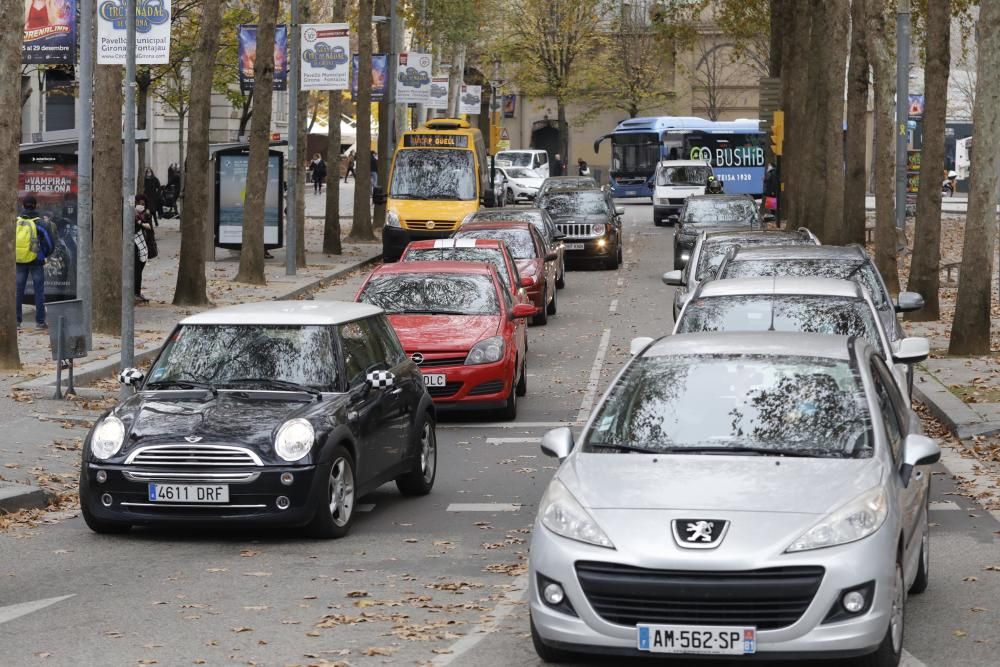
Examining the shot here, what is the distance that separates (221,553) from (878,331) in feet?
17.3

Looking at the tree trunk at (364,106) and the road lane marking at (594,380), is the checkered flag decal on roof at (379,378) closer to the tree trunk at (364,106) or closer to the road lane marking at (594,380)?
the road lane marking at (594,380)

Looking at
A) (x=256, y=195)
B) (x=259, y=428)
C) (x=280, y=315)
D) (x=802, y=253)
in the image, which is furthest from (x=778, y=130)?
(x=259, y=428)

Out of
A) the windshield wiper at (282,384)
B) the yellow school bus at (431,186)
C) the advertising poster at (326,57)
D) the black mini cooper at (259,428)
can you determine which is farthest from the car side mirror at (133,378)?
the yellow school bus at (431,186)

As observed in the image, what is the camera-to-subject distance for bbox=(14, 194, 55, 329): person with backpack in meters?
23.0

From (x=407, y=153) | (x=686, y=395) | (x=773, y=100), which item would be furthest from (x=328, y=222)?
(x=686, y=395)

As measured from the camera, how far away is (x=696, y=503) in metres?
7.14

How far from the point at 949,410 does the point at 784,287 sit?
11.5 ft

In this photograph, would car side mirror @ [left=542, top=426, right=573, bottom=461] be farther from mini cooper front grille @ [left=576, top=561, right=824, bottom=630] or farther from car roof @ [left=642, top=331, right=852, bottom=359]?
mini cooper front grille @ [left=576, top=561, right=824, bottom=630]

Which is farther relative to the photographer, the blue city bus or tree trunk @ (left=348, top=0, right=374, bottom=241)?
the blue city bus

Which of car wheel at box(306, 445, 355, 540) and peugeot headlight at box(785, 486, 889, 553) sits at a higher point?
peugeot headlight at box(785, 486, 889, 553)

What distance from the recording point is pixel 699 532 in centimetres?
698

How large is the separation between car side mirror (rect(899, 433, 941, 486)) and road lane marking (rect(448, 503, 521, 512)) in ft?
14.9

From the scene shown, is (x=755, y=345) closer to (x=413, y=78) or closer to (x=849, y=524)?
(x=849, y=524)

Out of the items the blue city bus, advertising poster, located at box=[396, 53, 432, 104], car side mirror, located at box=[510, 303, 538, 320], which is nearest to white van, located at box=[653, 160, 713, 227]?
advertising poster, located at box=[396, 53, 432, 104]
